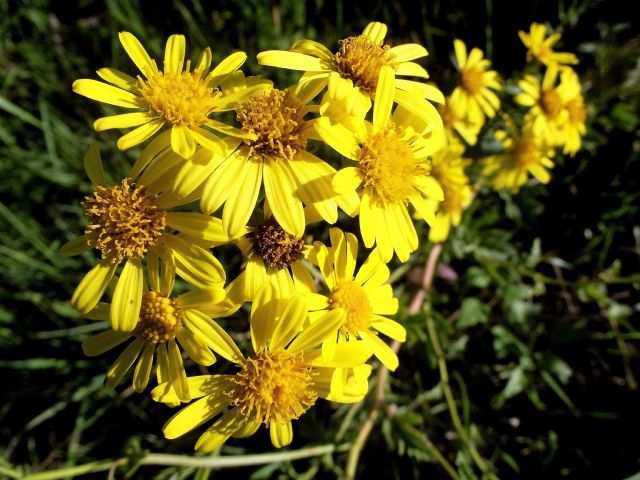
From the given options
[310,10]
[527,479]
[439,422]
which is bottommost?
[527,479]

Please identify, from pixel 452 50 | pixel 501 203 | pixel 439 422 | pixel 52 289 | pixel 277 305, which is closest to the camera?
pixel 277 305

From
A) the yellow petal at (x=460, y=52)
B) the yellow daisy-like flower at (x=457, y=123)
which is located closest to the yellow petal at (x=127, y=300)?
the yellow daisy-like flower at (x=457, y=123)

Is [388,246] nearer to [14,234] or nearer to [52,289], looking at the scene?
[52,289]

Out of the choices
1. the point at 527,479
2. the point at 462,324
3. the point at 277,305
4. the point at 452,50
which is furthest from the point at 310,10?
the point at 527,479

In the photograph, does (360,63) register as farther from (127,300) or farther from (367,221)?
(127,300)

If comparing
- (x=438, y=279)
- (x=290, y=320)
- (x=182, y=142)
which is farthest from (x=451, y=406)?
(x=182, y=142)

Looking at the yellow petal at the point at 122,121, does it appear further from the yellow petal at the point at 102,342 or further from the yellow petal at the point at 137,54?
the yellow petal at the point at 102,342

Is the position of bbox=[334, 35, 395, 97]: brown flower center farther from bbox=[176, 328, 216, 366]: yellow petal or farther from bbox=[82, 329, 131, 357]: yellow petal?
bbox=[82, 329, 131, 357]: yellow petal
